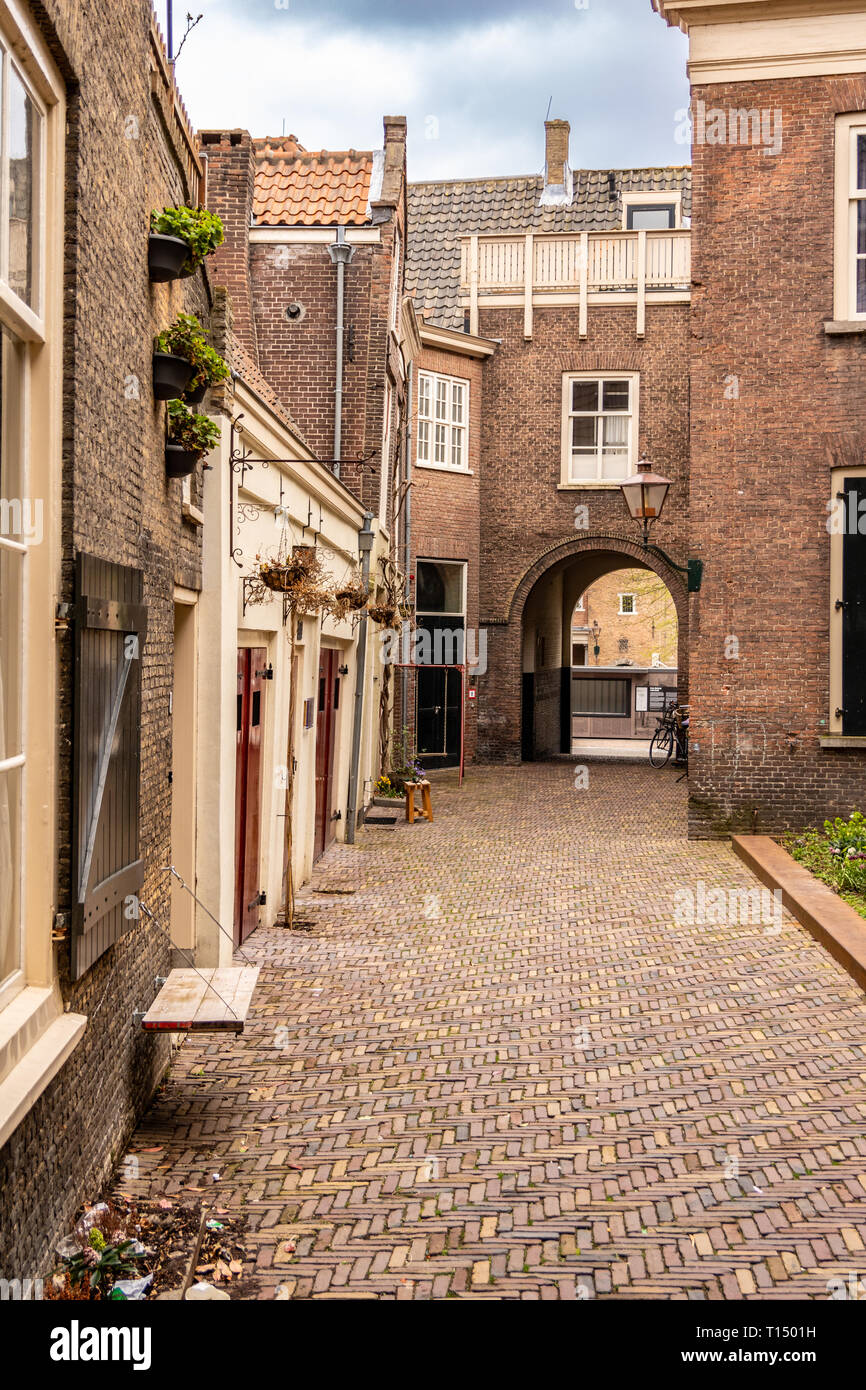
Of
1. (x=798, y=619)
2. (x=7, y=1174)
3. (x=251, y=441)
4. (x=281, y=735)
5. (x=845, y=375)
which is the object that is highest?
(x=845, y=375)

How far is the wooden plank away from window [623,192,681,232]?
24329 mm

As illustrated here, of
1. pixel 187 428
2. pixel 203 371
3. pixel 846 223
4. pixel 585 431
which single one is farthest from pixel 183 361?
pixel 585 431

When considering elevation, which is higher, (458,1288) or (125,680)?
(125,680)

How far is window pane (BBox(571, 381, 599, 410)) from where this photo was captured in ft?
78.9

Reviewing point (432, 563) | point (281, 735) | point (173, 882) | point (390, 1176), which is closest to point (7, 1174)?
point (390, 1176)

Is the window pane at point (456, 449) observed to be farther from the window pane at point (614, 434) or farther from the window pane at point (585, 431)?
the window pane at point (614, 434)

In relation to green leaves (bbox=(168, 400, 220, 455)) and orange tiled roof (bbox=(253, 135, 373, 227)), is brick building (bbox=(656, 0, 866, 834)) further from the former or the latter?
green leaves (bbox=(168, 400, 220, 455))

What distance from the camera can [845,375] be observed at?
13398mm

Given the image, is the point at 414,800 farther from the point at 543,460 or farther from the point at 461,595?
the point at 543,460

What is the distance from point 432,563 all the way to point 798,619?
10906 mm

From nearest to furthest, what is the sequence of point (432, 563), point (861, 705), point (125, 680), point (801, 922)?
point (125, 680)
point (801, 922)
point (861, 705)
point (432, 563)

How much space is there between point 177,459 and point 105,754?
2089 millimetres

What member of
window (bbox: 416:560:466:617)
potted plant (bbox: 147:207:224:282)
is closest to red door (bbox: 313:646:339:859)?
potted plant (bbox: 147:207:224:282)
